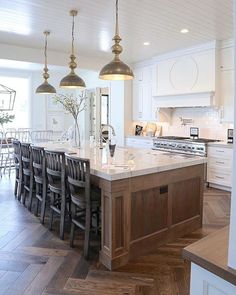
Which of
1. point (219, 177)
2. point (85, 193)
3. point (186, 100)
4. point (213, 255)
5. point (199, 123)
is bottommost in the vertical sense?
point (219, 177)

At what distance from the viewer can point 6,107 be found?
8570 mm

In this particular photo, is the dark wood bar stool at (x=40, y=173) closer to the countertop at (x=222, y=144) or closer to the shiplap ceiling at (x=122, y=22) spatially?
the shiplap ceiling at (x=122, y=22)

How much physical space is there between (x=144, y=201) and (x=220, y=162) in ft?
9.79

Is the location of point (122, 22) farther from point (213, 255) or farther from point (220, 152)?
point (213, 255)

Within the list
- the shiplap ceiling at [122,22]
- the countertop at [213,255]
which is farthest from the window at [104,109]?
the countertop at [213,255]

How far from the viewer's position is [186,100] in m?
6.25

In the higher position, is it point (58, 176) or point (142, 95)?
point (142, 95)

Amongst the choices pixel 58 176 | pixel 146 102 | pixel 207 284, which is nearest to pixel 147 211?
pixel 58 176

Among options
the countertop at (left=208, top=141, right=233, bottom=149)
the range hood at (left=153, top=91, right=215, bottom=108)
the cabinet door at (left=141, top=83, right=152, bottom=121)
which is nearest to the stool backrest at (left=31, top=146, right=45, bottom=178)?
the countertop at (left=208, top=141, right=233, bottom=149)

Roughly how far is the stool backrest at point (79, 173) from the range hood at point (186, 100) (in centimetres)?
365

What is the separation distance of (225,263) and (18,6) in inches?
155

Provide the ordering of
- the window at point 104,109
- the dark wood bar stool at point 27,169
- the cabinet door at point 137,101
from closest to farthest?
the dark wood bar stool at point 27,169 < the cabinet door at point 137,101 < the window at point 104,109

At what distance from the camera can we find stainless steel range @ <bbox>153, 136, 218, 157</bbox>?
572cm

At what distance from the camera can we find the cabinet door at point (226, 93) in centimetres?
559
